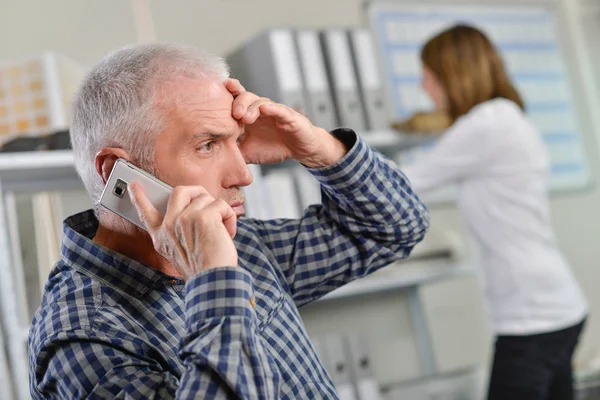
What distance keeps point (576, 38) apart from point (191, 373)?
10.8ft

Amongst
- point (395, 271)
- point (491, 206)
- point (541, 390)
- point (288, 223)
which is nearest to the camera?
point (288, 223)

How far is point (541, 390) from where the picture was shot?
1983mm

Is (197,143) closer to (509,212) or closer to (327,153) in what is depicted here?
(327,153)

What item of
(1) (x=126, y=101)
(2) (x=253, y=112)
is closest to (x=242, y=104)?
(2) (x=253, y=112)

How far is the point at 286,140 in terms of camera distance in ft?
3.85

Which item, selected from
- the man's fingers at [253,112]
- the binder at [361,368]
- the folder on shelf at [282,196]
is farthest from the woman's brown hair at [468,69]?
the man's fingers at [253,112]

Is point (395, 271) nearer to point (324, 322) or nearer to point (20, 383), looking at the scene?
point (324, 322)

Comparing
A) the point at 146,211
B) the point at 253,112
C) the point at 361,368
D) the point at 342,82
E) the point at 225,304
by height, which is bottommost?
the point at 361,368

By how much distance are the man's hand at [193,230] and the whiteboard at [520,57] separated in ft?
8.04

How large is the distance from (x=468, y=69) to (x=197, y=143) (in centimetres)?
145

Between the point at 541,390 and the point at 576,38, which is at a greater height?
the point at 576,38

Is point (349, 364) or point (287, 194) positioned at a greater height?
point (287, 194)

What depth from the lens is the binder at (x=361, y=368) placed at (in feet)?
8.50

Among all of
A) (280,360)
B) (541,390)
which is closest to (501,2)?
(541,390)
